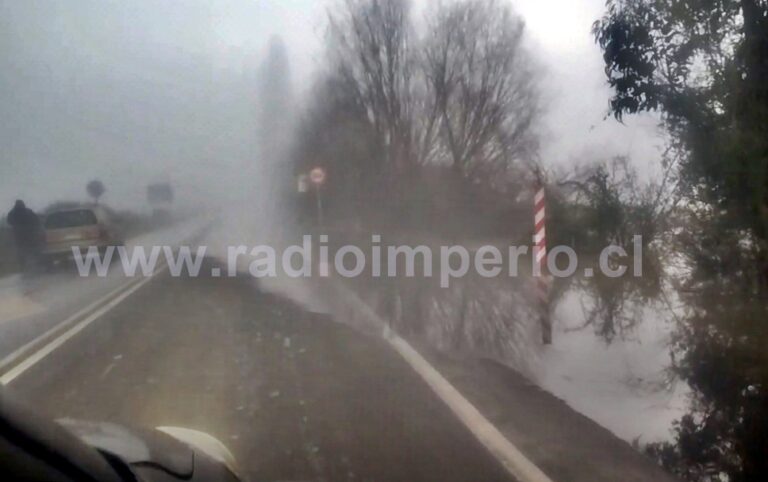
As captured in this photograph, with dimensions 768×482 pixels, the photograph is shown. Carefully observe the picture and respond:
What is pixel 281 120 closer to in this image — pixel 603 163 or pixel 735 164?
pixel 603 163

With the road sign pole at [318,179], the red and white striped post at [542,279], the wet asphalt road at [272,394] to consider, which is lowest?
the wet asphalt road at [272,394]

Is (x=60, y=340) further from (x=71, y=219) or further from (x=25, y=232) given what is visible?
(x=71, y=219)

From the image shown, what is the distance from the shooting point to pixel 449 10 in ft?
109

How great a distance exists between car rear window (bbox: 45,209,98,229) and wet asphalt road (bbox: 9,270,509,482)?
1600 cm

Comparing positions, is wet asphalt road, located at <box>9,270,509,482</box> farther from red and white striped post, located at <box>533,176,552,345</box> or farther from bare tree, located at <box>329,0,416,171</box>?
bare tree, located at <box>329,0,416,171</box>

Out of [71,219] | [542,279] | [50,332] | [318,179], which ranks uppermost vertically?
[318,179]

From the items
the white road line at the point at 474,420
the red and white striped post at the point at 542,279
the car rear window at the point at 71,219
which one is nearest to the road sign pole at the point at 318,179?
the car rear window at the point at 71,219

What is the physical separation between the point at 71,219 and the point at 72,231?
1.86 feet

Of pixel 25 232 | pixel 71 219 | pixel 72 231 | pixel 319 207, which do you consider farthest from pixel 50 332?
pixel 319 207

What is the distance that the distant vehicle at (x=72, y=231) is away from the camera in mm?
30484

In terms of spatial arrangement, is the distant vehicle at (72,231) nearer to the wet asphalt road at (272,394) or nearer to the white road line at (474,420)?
the wet asphalt road at (272,394)

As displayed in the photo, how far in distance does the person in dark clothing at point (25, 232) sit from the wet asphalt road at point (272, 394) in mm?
12545

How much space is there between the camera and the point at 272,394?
31.1 feet

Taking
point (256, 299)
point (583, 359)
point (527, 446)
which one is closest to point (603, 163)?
point (256, 299)
